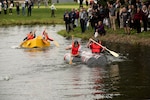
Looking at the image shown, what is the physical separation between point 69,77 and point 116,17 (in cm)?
1757

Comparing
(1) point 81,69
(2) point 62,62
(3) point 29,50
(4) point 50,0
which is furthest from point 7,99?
(4) point 50,0

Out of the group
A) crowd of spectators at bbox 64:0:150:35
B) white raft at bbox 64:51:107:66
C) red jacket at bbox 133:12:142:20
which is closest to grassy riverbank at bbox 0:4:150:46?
crowd of spectators at bbox 64:0:150:35

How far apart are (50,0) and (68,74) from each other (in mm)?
78296

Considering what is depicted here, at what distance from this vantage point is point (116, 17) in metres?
37.9

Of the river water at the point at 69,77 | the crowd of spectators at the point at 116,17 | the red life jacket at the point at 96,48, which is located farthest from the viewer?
the crowd of spectators at the point at 116,17

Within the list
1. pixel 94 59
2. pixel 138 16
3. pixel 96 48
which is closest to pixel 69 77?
pixel 94 59

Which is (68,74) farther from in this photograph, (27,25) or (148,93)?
(27,25)

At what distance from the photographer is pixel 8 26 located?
52562 mm

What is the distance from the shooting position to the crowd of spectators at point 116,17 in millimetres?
33781

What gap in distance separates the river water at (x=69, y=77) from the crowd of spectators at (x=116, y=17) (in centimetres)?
383

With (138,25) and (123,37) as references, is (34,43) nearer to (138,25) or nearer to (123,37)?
(123,37)

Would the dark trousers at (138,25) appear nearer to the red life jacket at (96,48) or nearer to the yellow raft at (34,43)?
the yellow raft at (34,43)

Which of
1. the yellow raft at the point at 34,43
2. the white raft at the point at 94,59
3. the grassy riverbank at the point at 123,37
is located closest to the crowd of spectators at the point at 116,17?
the grassy riverbank at the point at 123,37

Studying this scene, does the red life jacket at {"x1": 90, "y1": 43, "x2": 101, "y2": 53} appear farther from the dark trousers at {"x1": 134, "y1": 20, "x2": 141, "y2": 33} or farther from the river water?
the dark trousers at {"x1": 134, "y1": 20, "x2": 141, "y2": 33}
